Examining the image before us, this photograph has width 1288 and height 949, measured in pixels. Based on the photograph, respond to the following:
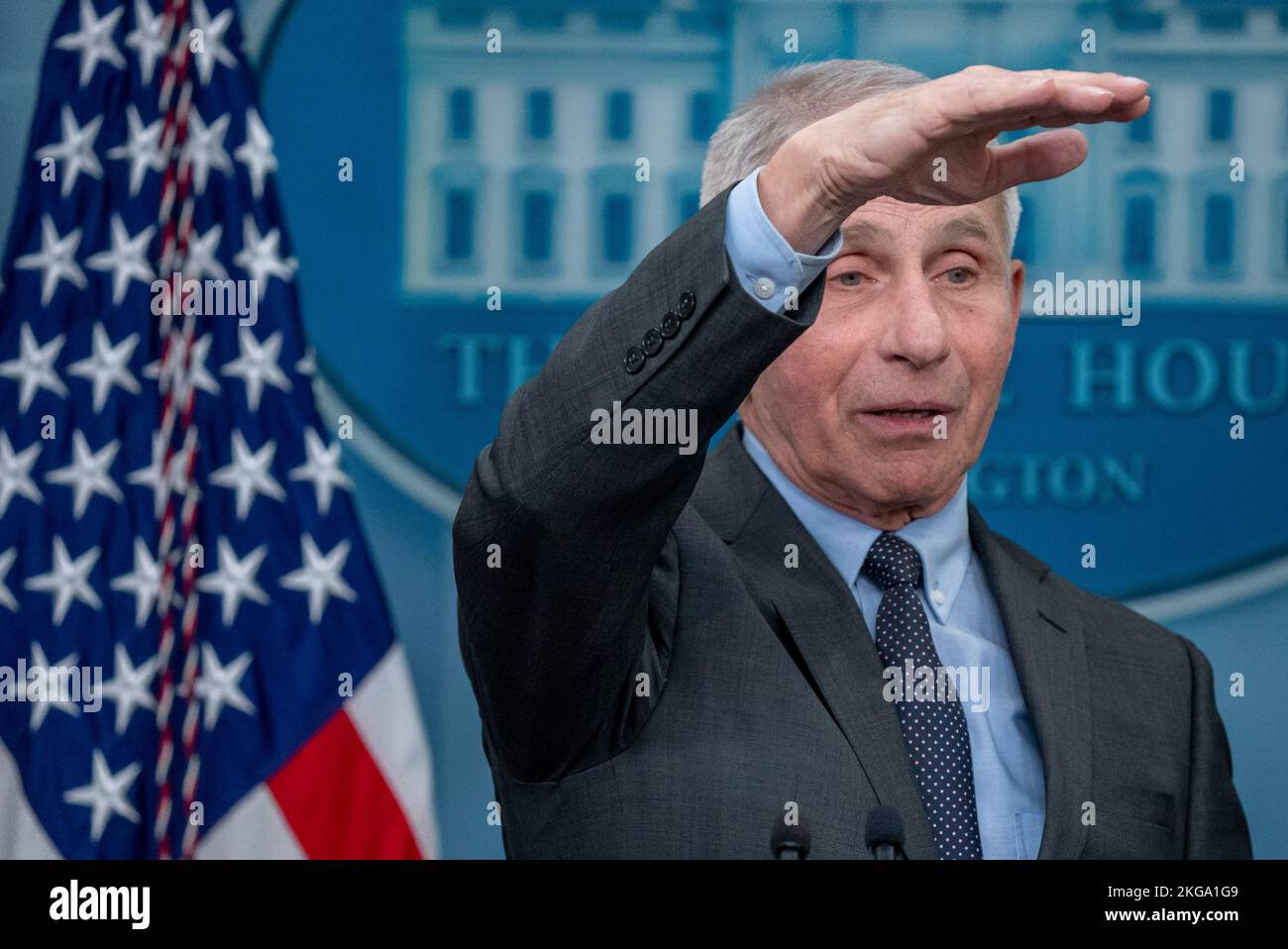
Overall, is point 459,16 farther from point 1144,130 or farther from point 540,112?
point 1144,130

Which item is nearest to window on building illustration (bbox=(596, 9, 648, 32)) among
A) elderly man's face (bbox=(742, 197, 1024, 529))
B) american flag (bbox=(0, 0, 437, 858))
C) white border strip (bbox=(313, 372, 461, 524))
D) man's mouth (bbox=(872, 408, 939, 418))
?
american flag (bbox=(0, 0, 437, 858))

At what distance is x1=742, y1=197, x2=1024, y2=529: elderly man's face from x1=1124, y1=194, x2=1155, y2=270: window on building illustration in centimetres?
113

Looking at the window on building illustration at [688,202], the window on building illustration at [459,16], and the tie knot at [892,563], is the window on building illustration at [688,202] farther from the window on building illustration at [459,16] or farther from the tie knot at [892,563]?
the tie knot at [892,563]

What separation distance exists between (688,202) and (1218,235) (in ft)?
3.00

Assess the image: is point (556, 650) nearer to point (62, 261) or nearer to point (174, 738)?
point (174, 738)

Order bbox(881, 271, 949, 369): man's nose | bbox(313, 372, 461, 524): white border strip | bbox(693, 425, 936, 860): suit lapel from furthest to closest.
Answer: bbox(313, 372, 461, 524): white border strip
bbox(881, 271, 949, 369): man's nose
bbox(693, 425, 936, 860): suit lapel

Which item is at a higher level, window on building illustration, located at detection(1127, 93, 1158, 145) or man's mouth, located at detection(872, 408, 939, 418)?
window on building illustration, located at detection(1127, 93, 1158, 145)

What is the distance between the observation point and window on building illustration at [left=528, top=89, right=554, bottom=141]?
109 inches

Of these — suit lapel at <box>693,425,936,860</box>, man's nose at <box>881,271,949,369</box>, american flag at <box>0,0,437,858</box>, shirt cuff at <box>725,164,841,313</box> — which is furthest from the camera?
american flag at <box>0,0,437,858</box>

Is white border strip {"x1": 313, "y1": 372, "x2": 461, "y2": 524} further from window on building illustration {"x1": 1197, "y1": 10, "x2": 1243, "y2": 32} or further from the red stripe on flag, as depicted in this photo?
window on building illustration {"x1": 1197, "y1": 10, "x2": 1243, "y2": 32}

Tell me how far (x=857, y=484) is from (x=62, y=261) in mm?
1735

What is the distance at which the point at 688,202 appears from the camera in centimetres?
278

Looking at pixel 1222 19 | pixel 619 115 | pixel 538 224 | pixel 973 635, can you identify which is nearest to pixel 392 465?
pixel 538 224

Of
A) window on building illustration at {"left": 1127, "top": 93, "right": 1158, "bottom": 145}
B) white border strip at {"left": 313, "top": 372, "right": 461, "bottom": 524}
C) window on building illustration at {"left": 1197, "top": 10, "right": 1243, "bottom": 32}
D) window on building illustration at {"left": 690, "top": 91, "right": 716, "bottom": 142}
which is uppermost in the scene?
window on building illustration at {"left": 1197, "top": 10, "right": 1243, "bottom": 32}
